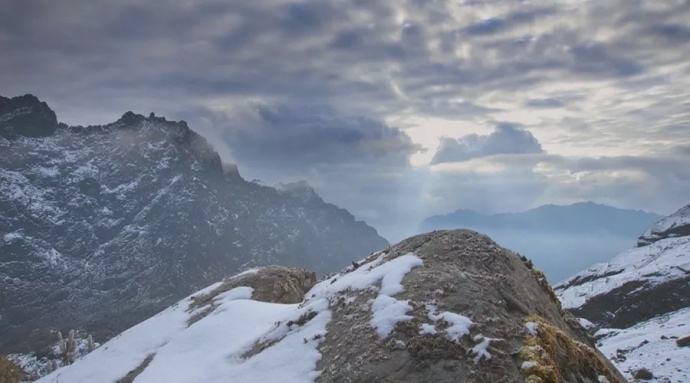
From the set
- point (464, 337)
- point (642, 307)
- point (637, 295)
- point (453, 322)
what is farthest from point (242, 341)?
point (637, 295)

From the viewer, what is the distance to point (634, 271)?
139 meters

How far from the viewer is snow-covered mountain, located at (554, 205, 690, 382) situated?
51.2 meters

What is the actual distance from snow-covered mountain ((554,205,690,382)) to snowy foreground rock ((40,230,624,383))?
32296 mm

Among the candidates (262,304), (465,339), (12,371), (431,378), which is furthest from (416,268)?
(12,371)

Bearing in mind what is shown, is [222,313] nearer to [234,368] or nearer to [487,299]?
[234,368]

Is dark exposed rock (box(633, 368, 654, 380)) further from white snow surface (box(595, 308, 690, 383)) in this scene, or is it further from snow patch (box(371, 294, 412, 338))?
snow patch (box(371, 294, 412, 338))

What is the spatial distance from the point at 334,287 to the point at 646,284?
123 m

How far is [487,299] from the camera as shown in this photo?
17922 mm

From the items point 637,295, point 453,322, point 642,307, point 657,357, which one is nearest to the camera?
point 453,322

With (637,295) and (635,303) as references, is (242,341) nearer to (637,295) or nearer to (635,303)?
(635,303)

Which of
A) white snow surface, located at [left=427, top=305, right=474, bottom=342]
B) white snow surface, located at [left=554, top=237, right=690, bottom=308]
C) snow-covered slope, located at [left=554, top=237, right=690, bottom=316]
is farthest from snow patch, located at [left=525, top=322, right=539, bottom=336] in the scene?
white snow surface, located at [left=554, top=237, right=690, bottom=308]

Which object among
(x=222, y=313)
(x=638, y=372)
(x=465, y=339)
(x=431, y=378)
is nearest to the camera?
(x=431, y=378)

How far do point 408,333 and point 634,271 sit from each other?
148 m

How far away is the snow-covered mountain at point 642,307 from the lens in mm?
51219
